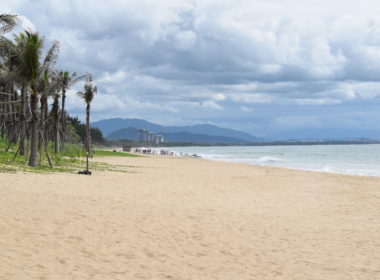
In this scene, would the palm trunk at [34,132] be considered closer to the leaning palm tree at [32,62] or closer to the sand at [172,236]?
the leaning palm tree at [32,62]

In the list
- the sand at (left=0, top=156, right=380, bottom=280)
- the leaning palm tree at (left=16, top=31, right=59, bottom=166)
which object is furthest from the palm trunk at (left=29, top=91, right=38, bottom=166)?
the sand at (left=0, top=156, right=380, bottom=280)

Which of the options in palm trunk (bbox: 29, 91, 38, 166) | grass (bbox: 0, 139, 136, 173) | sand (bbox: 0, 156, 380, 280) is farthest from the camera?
palm trunk (bbox: 29, 91, 38, 166)

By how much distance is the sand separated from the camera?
854cm

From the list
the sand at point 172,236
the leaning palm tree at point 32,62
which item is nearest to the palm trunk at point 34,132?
the leaning palm tree at point 32,62

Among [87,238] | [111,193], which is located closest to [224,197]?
[111,193]

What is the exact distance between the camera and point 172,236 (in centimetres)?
1109

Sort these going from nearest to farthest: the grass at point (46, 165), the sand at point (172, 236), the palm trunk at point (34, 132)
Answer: the sand at point (172, 236) < the grass at point (46, 165) < the palm trunk at point (34, 132)

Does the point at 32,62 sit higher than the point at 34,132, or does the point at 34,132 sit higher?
the point at 32,62

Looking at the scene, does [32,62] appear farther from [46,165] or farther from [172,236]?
[172,236]

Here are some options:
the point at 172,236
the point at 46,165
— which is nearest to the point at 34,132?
the point at 46,165

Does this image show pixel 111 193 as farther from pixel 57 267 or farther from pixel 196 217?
pixel 57 267

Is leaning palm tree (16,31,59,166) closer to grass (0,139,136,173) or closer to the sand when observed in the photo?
grass (0,139,136,173)

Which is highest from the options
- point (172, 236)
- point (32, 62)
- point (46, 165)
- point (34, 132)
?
point (32, 62)

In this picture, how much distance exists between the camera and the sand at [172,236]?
854 centimetres
